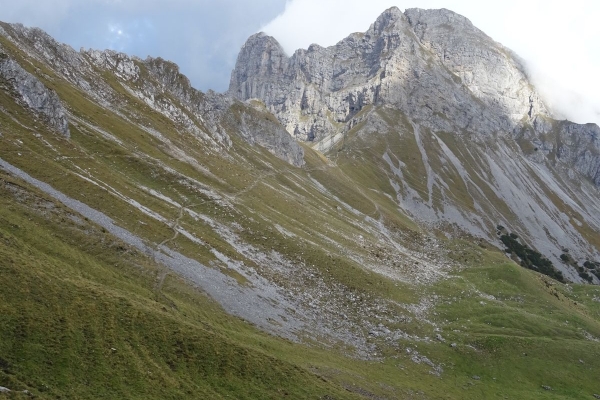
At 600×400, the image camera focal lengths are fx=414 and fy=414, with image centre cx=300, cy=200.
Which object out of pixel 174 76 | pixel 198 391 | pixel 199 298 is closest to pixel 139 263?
pixel 199 298

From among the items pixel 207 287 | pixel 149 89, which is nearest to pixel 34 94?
pixel 207 287

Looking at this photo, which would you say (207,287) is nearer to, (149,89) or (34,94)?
(34,94)

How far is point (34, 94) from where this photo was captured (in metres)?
67.1

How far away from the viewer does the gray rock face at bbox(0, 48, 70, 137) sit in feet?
218

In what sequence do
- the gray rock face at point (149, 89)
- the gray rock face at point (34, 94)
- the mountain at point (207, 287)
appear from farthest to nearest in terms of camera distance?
1. the gray rock face at point (149, 89)
2. the gray rock face at point (34, 94)
3. the mountain at point (207, 287)

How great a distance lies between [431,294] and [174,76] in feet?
359

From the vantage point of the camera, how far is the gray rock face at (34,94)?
6638 cm

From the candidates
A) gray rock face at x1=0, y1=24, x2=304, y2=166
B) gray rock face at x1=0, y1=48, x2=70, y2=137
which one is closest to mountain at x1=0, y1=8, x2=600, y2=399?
gray rock face at x1=0, y1=48, x2=70, y2=137

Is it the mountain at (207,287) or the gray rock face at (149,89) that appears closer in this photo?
the mountain at (207,287)

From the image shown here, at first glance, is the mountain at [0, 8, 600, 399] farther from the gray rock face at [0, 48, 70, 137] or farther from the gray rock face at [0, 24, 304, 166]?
the gray rock face at [0, 24, 304, 166]

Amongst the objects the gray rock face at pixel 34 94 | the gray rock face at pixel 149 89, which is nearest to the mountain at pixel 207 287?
the gray rock face at pixel 34 94

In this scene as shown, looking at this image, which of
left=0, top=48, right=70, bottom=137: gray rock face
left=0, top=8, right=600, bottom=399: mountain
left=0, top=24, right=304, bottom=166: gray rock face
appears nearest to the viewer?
left=0, top=8, right=600, bottom=399: mountain

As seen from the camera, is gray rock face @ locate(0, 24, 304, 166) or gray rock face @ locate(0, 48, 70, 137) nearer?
gray rock face @ locate(0, 48, 70, 137)

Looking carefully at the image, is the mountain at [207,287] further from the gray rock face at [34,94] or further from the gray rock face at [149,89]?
the gray rock face at [149,89]
